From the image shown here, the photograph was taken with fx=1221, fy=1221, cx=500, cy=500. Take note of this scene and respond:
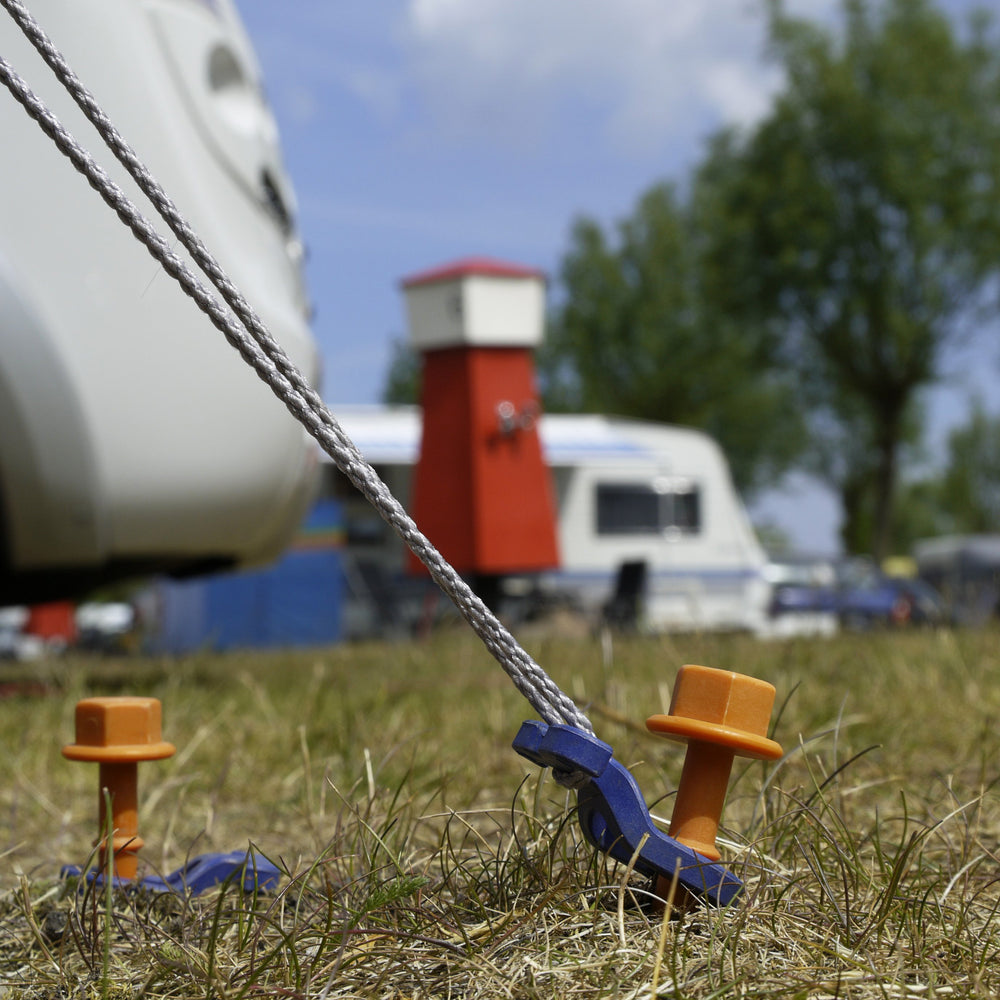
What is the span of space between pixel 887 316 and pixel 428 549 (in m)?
23.6

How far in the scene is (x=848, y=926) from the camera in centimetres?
115

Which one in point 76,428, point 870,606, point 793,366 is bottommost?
point 870,606

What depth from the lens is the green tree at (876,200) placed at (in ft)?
74.8

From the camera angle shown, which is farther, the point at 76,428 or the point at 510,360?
the point at 510,360

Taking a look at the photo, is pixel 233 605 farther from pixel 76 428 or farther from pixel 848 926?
pixel 848 926

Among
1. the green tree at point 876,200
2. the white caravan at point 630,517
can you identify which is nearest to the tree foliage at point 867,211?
the green tree at point 876,200

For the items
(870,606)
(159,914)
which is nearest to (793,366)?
(870,606)

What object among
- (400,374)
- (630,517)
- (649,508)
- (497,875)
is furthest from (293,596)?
(400,374)

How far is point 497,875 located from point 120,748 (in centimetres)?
44

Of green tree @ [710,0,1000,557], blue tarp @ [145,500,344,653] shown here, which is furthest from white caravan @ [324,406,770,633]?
green tree @ [710,0,1000,557]

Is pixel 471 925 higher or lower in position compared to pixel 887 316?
lower

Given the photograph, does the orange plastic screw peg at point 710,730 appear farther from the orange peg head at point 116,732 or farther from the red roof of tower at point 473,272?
the red roof of tower at point 473,272

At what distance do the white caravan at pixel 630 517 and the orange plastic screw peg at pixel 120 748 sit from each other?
40.0ft

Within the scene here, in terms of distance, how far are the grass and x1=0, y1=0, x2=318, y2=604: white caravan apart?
2.12ft
